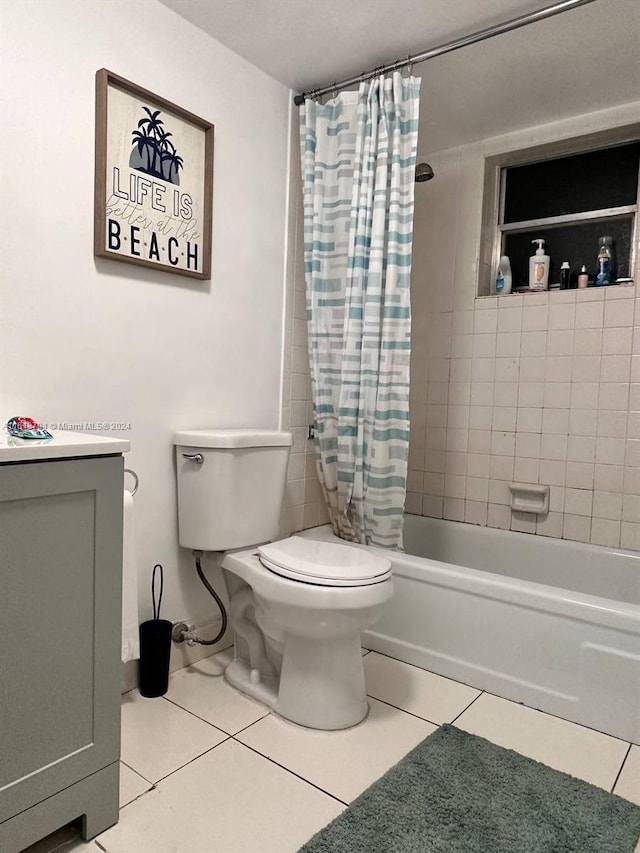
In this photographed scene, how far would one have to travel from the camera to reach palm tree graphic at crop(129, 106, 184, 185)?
5.60ft

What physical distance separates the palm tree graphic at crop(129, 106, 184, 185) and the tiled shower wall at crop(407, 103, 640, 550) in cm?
142

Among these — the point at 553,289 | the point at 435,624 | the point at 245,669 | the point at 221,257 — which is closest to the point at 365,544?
the point at 435,624

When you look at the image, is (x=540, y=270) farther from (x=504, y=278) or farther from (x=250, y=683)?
(x=250, y=683)

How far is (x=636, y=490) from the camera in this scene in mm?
2285

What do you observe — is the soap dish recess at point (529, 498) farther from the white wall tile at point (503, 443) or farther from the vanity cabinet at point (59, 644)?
the vanity cabinet at point (59, 644)

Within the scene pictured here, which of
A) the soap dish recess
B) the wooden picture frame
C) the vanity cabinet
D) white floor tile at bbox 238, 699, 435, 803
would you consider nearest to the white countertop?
the vanity cabinet

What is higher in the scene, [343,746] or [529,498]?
[529,498]

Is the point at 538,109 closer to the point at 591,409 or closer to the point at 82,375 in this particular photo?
the point at 591,409

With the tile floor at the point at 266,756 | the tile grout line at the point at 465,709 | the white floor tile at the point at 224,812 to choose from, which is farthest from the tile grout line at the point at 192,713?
the tile grout line at the point at 465,709

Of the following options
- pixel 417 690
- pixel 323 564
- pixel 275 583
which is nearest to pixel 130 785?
pixel 275 583

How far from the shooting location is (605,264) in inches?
93.8

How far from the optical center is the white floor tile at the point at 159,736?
1.45m

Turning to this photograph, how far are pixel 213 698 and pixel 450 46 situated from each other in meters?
2.20

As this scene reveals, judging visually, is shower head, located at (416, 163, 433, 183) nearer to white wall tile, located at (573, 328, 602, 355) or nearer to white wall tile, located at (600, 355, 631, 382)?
white wall tile, located at (573, 328, 602, 355)
